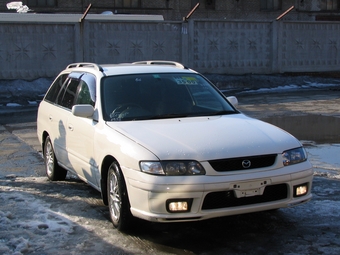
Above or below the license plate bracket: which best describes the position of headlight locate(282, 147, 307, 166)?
above

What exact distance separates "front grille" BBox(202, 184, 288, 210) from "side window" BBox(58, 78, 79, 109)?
8.92ft

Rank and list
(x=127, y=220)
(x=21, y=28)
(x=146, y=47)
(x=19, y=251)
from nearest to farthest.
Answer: (x=19, y=251) → (x=127, y=220) → (x=21, y=28) → (x=146, y=47)

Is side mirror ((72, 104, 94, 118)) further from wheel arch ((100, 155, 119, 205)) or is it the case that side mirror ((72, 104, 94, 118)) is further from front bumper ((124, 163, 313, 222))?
front bumper ((124, 163, 313, 222))

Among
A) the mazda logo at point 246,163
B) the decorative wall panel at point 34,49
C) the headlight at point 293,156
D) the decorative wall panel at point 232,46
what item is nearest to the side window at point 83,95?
the mazda logo at point 246,163

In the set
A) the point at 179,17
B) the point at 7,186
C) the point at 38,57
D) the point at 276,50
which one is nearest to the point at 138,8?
the point at 179,17

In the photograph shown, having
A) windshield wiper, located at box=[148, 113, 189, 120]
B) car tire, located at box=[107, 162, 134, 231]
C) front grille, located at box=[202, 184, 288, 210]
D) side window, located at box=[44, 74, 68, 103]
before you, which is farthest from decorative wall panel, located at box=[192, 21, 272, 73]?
front grille, located at box=[202, 184, 288, 210]

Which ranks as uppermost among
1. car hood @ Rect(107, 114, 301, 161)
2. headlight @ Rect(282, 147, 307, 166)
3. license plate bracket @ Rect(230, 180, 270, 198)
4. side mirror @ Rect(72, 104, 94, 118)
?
side mirror @ Rect(72, 104, 94, 118)

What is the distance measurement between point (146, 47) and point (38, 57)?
372 centimetres

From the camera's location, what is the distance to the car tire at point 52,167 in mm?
7605

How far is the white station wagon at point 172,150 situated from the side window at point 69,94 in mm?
78

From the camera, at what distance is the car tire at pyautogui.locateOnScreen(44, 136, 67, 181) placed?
7.61m

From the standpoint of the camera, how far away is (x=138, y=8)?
3138 cm

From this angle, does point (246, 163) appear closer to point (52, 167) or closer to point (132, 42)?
point (52, 167)

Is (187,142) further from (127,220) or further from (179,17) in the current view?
(179,17)
